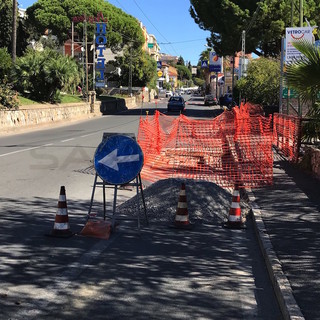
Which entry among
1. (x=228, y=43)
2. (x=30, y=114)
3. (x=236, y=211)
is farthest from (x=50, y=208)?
(x=228, y=43)

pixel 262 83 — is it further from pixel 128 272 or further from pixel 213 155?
pixel 128 272

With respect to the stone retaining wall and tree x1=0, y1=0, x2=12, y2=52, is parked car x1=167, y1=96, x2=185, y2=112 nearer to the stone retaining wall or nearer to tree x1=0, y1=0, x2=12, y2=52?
the stone retaining wall

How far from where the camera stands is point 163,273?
17.5ft

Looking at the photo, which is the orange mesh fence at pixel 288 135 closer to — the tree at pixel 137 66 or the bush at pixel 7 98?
the bush at pixel 7 98

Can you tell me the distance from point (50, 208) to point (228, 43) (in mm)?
41724

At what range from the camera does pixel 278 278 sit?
4.80 meters

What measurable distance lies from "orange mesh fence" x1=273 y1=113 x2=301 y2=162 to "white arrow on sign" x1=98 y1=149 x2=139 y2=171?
7.68 metres

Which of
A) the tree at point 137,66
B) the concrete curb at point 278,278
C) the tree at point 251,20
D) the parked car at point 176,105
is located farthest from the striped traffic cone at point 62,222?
the tree at point 137,66

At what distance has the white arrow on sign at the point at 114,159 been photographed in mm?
6953

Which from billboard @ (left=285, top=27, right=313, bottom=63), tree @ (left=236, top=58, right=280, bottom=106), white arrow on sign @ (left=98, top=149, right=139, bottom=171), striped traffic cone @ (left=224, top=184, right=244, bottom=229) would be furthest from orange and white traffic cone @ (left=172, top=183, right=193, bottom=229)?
tree @ (left=236, top=58, right=280, bottom=106)

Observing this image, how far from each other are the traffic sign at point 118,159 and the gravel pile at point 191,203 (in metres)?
1.24

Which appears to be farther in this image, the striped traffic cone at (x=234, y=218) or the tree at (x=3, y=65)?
the tree at (x=3, y=65)

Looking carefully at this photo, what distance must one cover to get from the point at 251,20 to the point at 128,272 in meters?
39.7

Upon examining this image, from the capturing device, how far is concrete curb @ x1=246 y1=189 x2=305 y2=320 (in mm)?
4031
